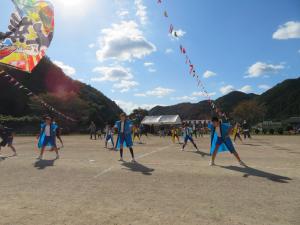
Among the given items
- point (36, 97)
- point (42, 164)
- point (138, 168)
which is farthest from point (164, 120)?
point (138, 168)

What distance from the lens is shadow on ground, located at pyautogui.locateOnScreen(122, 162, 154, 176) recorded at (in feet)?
28.7

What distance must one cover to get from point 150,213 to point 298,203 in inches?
104

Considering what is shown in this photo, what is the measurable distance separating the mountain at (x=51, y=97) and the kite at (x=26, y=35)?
37.4m

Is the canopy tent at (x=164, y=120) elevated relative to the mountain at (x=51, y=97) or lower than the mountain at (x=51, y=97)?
lower

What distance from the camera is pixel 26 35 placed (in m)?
17.1

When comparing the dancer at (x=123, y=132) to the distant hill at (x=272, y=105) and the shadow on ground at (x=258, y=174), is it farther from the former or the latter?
the distant hill at (x=272, y=105)

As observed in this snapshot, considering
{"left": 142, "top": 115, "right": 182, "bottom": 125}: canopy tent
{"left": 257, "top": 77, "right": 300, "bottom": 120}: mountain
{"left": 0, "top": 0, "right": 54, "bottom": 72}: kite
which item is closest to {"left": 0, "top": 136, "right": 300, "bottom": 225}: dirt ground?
{"left": 0, "top": 0, "right": 54, "bottom": 72}: kite

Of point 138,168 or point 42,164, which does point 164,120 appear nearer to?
point 42,164

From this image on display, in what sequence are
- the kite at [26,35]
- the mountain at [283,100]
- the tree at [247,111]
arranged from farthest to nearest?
the mountain at [283,100] → the tree at [247,111] → the kite at [26,35]

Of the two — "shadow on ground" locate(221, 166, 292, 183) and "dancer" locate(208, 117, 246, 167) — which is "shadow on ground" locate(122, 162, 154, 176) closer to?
"dancer" locate(208, 117, 246, 167)

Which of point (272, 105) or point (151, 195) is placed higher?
point (272, 105)

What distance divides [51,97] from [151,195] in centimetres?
5448

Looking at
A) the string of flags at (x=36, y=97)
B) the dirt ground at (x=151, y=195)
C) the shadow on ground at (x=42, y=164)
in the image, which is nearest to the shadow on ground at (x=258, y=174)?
the dirt ground at (x=151, y=195)

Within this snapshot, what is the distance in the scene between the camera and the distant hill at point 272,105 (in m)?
104
